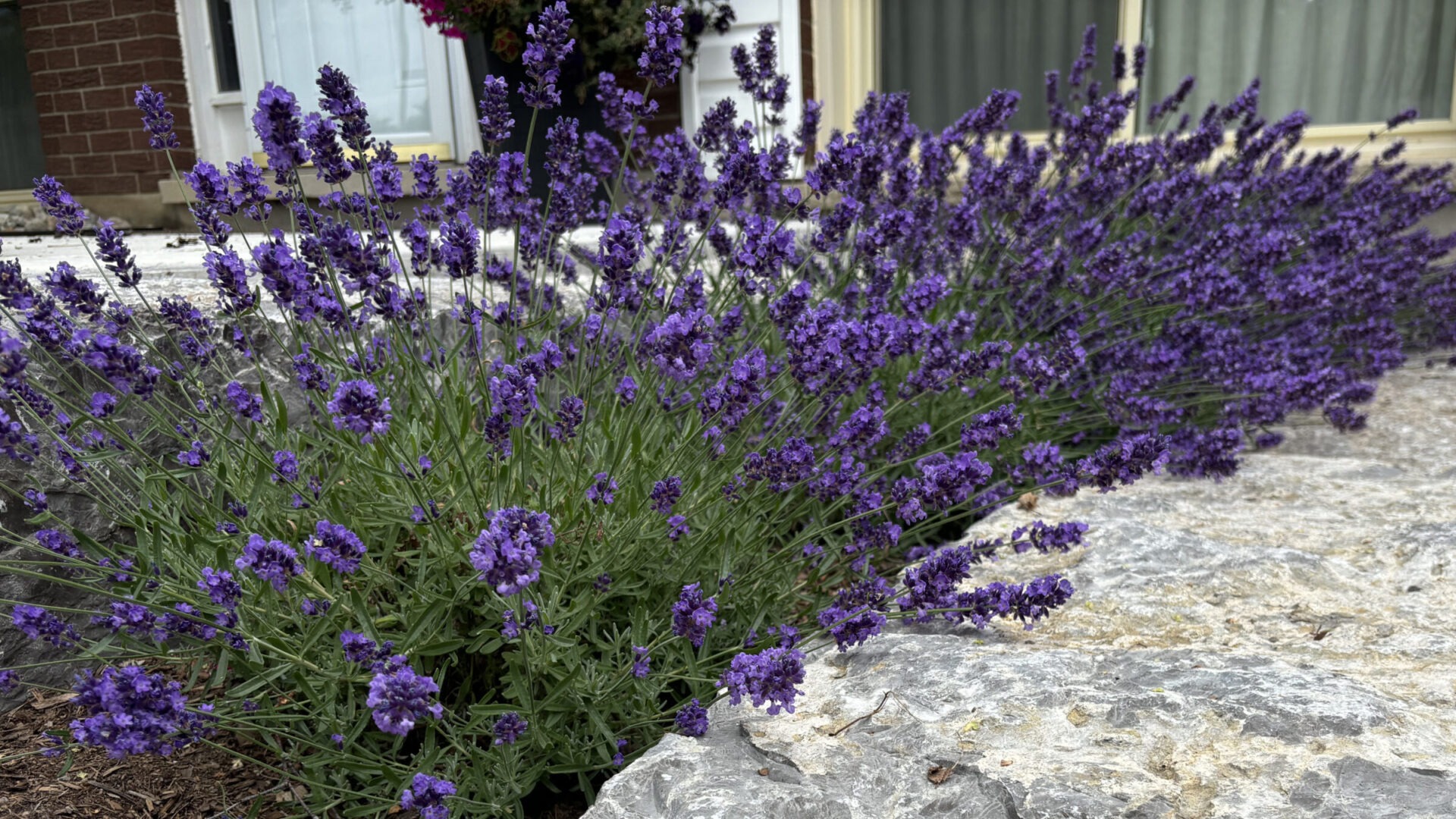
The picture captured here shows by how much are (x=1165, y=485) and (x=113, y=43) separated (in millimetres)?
6521

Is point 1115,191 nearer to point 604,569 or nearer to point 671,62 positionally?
point 671,62

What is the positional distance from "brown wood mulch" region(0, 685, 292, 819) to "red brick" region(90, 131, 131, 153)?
5.59 meters

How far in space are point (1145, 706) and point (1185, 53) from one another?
18.1ft

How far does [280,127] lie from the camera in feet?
5.26

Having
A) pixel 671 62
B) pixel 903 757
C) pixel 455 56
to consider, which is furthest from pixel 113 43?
pixel 903 757

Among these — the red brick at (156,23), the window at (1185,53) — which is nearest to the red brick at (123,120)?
the red brick at (156,23)

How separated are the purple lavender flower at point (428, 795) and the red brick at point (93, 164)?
6637mm

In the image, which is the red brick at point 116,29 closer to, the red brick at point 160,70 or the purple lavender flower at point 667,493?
the red brick at point 160,70

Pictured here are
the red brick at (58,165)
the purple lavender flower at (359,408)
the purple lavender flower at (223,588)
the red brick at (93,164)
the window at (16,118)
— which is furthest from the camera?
the window at (16,118)

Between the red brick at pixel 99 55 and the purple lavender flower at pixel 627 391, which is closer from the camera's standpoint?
the purple lavender flower at pixel 627 391

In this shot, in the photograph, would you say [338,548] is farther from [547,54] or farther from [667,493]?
[547,54]

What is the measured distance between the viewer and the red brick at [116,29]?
246 inches

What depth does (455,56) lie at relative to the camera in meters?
A: 6.06

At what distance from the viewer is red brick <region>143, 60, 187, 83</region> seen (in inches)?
245
